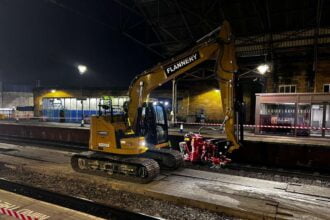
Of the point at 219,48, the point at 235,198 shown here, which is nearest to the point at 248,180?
the point at 235,198

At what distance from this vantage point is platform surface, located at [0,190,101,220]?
16.4 ft

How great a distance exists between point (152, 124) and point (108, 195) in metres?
2.67

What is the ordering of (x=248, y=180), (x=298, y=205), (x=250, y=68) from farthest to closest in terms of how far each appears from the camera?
(x=250, y=68) < (x=248, y=180) < (x=298, y=205)

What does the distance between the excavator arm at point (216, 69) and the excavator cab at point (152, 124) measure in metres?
0.23

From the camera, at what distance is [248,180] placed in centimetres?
729

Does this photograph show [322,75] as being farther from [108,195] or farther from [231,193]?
[108,195]

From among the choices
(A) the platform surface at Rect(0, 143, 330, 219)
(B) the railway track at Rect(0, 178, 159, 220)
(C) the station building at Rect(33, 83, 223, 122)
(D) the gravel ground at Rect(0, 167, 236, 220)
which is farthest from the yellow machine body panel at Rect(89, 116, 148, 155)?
(C) the station building at Rect(33, 83, 223, 122)

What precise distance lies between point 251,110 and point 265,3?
9.34 metres

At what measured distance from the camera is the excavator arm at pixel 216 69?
21.9 feet

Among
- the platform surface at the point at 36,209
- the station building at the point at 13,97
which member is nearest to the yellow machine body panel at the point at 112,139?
the platform surface at the point at 36,209

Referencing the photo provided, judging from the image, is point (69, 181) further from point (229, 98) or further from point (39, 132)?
point (39, 132)

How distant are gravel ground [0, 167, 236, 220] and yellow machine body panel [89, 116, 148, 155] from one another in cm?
109

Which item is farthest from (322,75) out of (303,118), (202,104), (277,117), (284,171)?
(284,171)

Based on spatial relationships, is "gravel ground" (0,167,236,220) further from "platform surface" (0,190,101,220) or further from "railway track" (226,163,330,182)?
"railway track" (226,163,330,182)
